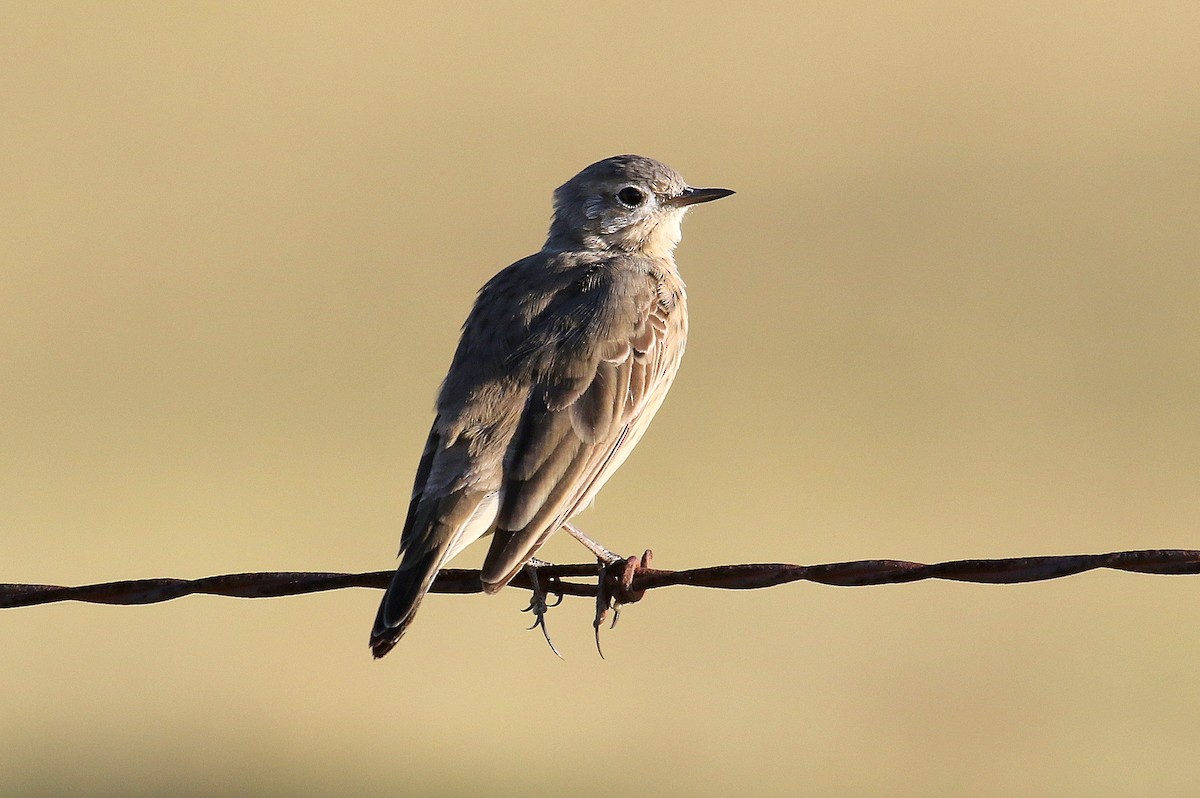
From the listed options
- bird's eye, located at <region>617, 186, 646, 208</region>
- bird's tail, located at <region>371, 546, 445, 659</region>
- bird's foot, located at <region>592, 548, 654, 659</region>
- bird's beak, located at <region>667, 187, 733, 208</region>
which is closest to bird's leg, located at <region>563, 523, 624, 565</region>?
bird's foot, located at <region>592, 548, 654, 659</region>

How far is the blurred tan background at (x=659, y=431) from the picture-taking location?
16859 mm

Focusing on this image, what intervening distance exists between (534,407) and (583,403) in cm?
25

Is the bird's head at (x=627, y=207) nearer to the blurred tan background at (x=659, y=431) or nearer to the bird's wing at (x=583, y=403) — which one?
the bird's wing at (x=583, y=403)

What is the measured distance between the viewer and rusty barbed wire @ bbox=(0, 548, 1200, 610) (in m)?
5.36

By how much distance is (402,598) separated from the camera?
641 centimetres

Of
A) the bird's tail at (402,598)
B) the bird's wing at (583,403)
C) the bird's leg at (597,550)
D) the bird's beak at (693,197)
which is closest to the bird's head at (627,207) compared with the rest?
the bird's beak at (693,197)

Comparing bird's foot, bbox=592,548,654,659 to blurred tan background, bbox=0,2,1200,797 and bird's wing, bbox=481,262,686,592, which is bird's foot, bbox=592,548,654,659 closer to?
bird's wing, bbox=481,262,686,592

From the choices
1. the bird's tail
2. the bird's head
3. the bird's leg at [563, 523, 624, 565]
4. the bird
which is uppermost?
the bird's head

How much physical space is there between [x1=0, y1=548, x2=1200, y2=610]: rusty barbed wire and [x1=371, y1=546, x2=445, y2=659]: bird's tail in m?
0.08

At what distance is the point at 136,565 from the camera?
791 inches

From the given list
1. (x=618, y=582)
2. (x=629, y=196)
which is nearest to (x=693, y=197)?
(x=629, y=196)

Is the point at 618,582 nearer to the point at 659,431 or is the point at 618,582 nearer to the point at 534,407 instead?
the point at 534,407

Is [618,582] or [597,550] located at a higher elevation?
[597,550]

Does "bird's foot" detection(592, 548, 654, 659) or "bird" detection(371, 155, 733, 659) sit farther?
"bird" detection(371, 155, 733, 659)
